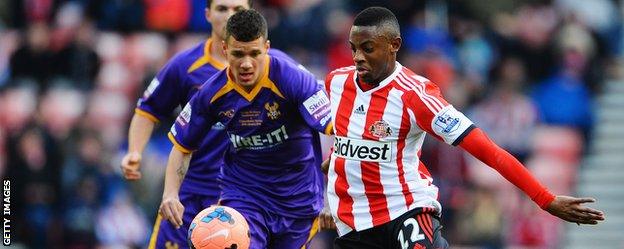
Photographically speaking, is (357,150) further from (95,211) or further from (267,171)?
(95,211)

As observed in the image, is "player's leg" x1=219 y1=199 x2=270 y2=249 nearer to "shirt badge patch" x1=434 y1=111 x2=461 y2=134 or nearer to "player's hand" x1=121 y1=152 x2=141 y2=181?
"player's hand" x1=121 y1=152 x2=141 y2=181

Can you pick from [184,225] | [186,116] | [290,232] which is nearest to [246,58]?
[186,116]

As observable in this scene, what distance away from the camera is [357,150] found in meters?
8.48

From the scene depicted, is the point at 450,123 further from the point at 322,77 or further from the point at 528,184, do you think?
the point at 322,77

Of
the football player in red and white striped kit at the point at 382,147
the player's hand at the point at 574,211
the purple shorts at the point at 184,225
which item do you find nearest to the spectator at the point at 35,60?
the purple shorts at the point at 184,225

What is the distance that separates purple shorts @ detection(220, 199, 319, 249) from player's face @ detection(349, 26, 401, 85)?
4.42 feet

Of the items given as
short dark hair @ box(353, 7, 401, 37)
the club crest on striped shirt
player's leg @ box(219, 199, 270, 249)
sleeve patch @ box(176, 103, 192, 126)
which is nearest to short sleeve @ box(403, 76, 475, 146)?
the club crest on striped shirt

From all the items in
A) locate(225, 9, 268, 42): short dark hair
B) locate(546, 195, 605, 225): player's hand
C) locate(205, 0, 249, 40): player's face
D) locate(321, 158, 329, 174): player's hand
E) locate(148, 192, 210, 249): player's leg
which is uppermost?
locate(205, 0, 249, 40): player's face

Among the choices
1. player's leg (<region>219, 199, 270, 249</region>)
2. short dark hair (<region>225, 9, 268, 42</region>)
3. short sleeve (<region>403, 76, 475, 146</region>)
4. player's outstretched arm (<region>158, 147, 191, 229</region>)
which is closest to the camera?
short sleeve (<region>403, 76, 475, 146</region>)

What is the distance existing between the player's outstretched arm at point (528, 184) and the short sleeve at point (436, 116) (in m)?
0.06

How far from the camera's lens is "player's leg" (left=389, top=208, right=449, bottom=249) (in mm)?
8375

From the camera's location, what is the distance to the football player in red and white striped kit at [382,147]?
8.36 meters

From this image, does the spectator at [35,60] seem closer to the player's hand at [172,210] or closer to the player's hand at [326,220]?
the player's hand at [172,210]

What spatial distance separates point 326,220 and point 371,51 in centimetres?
128
